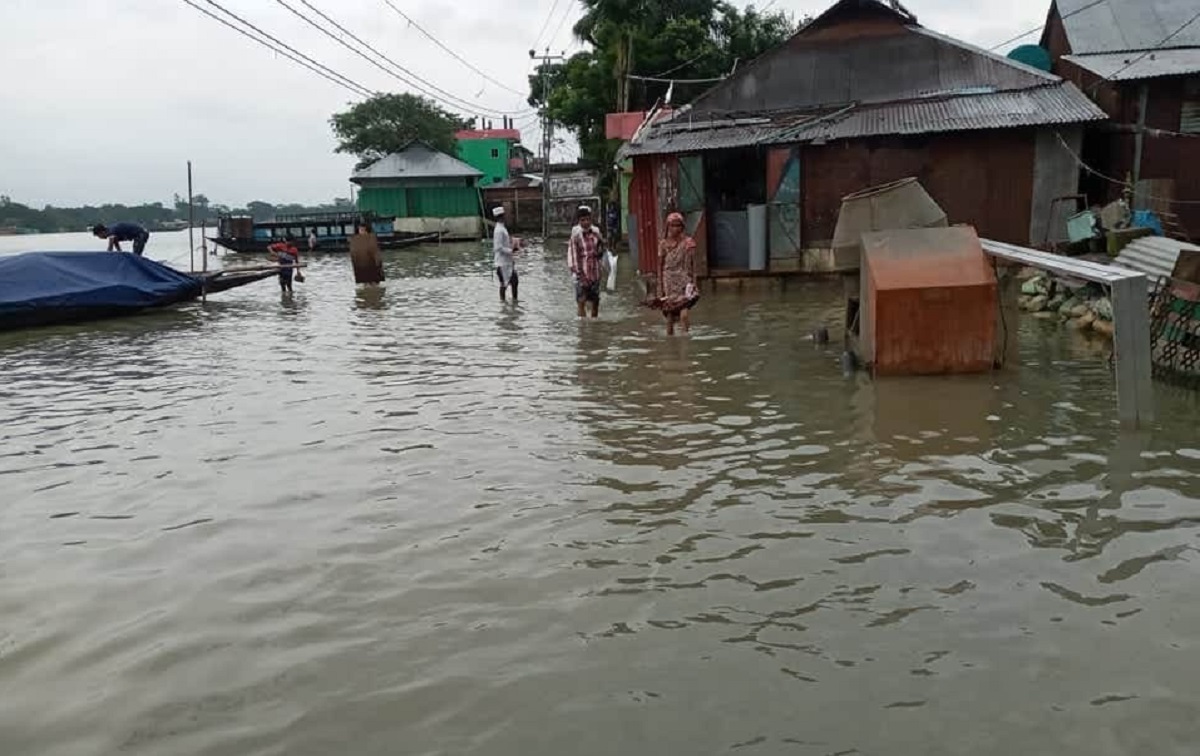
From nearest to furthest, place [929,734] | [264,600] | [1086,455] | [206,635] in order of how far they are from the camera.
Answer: [929,734]
[206,635]
[264,600]
[1086,455]

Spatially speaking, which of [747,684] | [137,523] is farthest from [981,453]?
[137,523]

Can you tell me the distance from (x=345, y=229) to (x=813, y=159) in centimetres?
2652

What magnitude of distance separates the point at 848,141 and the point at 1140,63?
5049mm

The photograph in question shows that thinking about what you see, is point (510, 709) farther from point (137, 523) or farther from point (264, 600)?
point (137, 523)

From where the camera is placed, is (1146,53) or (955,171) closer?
(955,171)

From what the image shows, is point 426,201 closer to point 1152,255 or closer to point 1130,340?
point 1152,255

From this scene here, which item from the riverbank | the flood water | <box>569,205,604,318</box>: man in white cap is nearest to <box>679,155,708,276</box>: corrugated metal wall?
→ <box>569,205,604,318</box>: man in white cap

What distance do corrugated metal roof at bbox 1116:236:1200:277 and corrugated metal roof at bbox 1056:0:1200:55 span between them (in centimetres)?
881

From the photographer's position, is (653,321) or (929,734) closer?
(929,734)

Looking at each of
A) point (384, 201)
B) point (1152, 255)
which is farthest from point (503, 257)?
point (384, 201)

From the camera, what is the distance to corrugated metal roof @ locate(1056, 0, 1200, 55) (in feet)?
55.9

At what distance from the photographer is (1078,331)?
36.2ft

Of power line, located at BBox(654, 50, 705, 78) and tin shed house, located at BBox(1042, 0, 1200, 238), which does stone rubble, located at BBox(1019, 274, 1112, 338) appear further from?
power line, located at BBox(654, 50, 705, 78)

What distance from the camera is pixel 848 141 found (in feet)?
53.1
